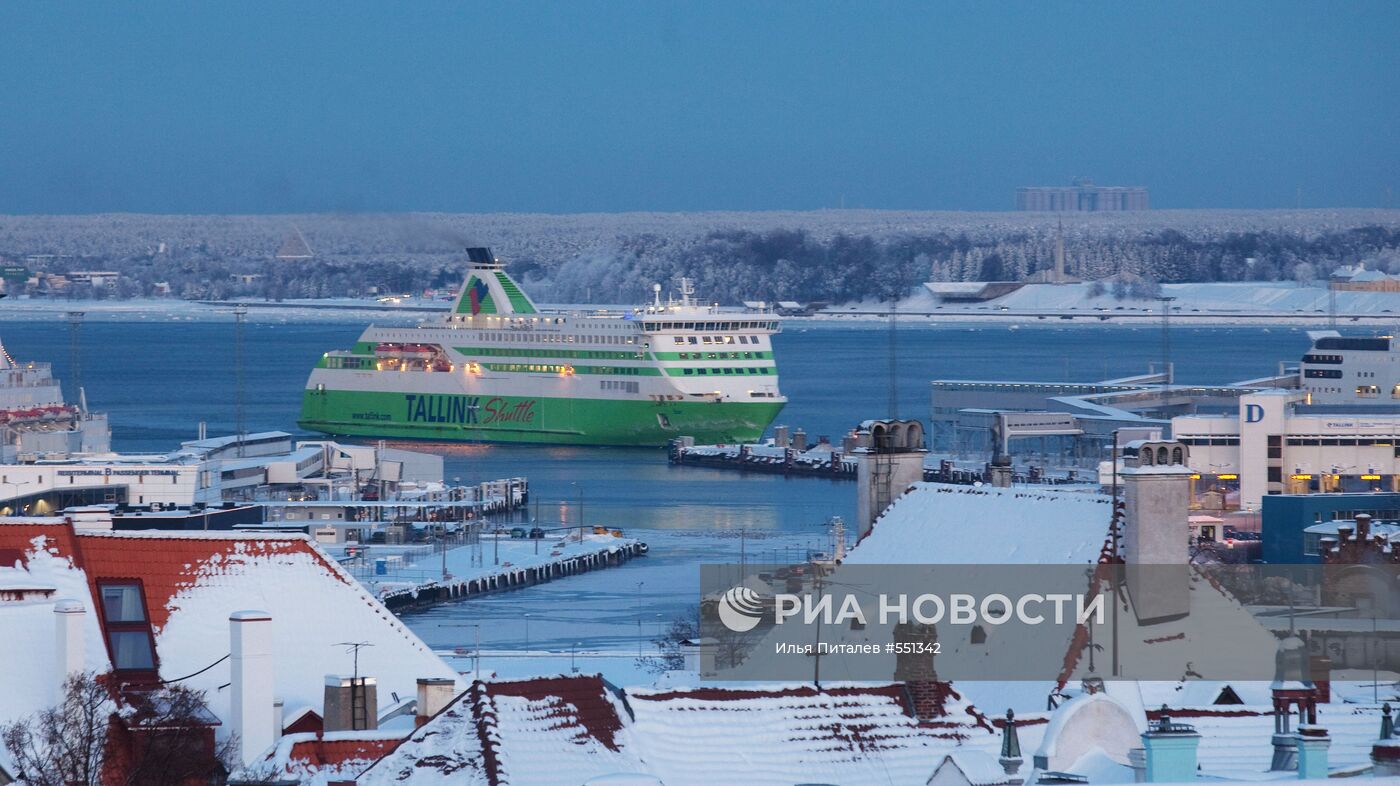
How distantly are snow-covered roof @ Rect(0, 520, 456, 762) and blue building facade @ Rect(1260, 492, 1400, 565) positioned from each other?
12886 mm

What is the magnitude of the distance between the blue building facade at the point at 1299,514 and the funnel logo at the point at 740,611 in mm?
7001

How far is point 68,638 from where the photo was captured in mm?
7301

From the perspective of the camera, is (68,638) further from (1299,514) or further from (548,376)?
(548,376)

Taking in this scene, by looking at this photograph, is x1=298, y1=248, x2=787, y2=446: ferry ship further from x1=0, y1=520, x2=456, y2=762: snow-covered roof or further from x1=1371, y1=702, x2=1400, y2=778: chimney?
x1=1371, y1=702, x2=1400, y2=778: chimney

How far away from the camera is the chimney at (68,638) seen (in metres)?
7.27

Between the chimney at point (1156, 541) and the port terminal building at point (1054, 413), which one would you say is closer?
the chimney at point (1156, 541)

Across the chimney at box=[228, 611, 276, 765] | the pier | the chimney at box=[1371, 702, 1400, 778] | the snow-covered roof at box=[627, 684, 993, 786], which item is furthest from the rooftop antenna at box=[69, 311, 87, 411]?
the chimney at box=[1371, 702, 1400, 778]

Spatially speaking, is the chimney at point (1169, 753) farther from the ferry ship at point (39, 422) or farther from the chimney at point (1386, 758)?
the ferry ship at point (39, 422)

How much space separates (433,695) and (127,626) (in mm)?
1026

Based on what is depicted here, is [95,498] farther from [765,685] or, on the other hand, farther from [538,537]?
[765,685]

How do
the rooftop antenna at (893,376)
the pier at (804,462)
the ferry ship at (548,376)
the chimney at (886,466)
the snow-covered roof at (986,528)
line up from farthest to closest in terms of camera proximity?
the ferry ship at (548,376) < the rooftop antenna at (893,376) < the pier at (804,462) < the chimney at (886,466) < the snow-covered roof at (986,528)

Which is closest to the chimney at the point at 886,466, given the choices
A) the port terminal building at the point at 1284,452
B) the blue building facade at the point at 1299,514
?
the blue building facade at the point at 1299,514

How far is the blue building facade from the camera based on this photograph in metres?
20.4

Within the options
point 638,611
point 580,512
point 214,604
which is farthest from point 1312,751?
point 580,512
